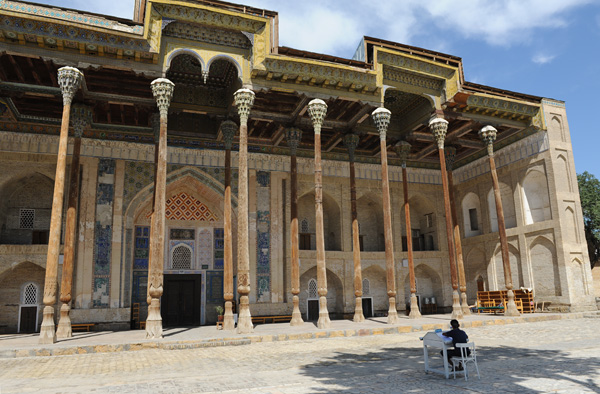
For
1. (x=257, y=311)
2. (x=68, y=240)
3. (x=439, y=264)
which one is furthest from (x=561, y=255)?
(x=68, y=240)

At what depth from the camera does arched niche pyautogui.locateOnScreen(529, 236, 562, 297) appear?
664 inches

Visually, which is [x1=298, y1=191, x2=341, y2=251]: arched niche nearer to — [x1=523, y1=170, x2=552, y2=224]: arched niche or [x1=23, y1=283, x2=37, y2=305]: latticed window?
[x1=523, y1=170, x2=552, y2=224]: arched niche

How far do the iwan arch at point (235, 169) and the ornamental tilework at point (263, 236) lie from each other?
0.06m

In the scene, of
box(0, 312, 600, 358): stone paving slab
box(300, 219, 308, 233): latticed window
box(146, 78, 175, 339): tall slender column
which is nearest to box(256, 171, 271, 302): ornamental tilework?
box(300, 219, 308, 233): latticed window

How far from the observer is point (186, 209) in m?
18.3

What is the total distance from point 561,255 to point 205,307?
42.6 feet

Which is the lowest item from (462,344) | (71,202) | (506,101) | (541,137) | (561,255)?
(462,344)

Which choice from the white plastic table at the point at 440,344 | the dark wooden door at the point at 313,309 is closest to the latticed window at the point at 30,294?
the dark wooden door at the point at 313,309

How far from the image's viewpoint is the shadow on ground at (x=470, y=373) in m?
5.69

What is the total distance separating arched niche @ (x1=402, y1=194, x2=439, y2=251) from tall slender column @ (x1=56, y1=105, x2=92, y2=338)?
14007 millimetres

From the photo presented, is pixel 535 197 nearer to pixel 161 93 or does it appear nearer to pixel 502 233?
pixel 502 233

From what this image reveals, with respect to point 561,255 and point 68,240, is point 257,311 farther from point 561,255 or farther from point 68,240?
point 561,255

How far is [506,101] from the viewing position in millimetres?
17219

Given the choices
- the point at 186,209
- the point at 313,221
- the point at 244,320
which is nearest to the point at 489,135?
the point at 313,221
